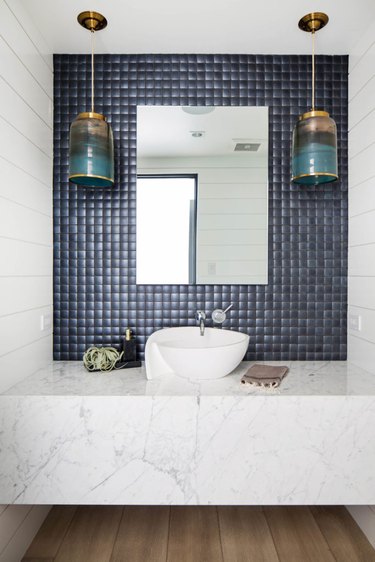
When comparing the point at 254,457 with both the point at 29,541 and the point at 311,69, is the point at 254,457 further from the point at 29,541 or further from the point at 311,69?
the point at 311,69

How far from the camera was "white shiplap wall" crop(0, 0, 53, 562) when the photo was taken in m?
1.66

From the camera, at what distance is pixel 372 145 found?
1.95 m

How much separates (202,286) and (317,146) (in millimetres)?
916

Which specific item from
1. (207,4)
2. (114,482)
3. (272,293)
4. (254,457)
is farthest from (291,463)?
(207,4)

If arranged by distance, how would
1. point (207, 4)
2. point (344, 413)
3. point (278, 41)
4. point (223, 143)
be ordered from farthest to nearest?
point (223, 143), point (278, 41), point (207, 4), point (344, 413)

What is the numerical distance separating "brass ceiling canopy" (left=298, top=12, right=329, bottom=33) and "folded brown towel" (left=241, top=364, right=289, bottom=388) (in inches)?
64.4

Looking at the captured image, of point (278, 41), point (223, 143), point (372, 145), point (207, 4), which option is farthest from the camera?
point (223, 143)

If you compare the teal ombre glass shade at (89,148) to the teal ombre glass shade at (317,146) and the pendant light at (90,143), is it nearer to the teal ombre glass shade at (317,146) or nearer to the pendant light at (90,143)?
the pendant light at (90,143)

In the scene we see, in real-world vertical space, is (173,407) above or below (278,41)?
below

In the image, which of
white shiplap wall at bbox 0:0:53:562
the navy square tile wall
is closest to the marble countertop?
white shiplap wall at bbox 0:0:53:562

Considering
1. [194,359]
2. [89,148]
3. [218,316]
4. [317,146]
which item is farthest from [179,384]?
[317,146]

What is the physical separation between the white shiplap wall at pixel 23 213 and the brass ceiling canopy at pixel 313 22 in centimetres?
128

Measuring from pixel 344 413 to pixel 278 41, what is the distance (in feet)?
6.03

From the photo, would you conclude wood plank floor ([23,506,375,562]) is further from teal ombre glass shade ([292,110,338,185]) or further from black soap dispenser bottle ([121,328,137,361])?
teal ombre glass shade ([292,110,338,185])
